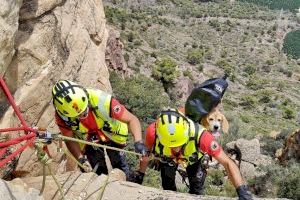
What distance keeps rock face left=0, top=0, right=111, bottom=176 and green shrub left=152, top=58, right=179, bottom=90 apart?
26.2 metres

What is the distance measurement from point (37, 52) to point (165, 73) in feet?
95.2

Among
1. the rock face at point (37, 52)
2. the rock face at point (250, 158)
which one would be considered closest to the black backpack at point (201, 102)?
the rock face at point (37, 52)

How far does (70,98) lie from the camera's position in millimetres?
5977

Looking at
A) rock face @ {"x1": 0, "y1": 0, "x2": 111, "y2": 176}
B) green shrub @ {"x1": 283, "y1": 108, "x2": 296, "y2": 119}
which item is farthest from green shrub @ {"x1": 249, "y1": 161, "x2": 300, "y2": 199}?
green shrub @ {"x1": 283, "y1": 108, "x2": 296, "y2": 119}

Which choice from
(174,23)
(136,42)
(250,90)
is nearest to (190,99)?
(136,42)

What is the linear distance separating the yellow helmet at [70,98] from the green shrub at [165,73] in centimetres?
2840

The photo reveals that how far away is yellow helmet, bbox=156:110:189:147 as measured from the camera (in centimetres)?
577

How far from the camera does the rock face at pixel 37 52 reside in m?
6.00

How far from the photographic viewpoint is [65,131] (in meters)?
6.62

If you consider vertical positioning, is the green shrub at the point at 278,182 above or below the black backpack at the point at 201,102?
below

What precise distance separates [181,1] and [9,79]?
79.3m

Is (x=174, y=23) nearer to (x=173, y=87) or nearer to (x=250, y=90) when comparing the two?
(x=250, y=90)

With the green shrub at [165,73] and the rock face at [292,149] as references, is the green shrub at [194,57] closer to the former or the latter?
the green shrub at [165,73]

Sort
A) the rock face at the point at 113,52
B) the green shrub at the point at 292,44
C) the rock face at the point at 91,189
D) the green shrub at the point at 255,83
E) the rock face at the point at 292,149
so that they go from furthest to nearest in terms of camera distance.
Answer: the green shrub at the point at 292,44 → the green shrub at the point at 255,83 → the rock face at the point at 113,52 → the rock face at the point at 292,149 → the rock face at the point at 91,189
